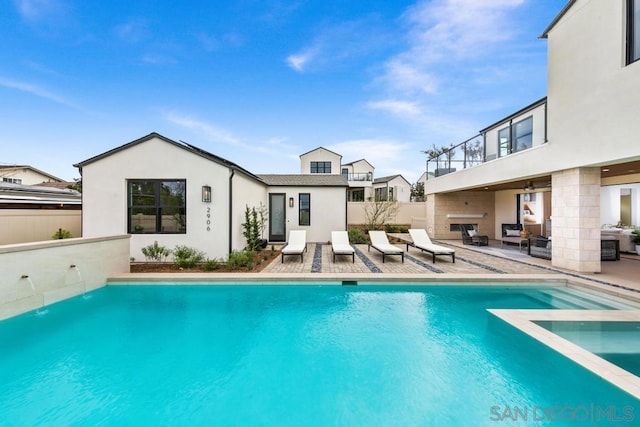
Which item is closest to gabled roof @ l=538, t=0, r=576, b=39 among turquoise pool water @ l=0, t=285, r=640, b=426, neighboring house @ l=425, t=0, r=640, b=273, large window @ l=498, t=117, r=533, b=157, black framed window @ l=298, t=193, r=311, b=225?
neighboring house @ l=425, t=0, r=640, b=273

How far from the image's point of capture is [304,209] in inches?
574

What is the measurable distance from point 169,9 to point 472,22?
1259 centimetres

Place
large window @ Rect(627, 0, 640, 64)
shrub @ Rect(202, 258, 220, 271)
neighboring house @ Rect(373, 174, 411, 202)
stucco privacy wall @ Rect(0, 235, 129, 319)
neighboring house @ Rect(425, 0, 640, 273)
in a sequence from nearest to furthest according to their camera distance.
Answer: stucco privacy wall @ Rect(0, 235, 129, 319) → large window @ Rect(627, 0, 640, 64) → neighboring house @ Rect(425, 0, 640, 273) → shrub @ Rect(202, 258, 220, 271) → neighboring house @ Rect(373, 174, 411, 202)

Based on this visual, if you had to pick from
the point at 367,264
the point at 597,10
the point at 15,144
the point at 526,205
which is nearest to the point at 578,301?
the point at 367,264

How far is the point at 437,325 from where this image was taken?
5.20m

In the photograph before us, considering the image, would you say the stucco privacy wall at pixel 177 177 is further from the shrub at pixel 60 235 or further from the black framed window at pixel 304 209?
the black framed window at pixel 304 209

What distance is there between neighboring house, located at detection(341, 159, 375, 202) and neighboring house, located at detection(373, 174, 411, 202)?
1.58 m

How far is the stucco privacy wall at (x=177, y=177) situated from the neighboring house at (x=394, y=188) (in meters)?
29.2

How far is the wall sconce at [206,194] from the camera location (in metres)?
8.96

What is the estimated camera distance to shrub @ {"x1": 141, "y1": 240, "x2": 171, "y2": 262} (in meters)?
8.90

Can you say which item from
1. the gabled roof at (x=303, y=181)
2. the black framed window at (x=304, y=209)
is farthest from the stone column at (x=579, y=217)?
the black framed window at (x=304, y=209)

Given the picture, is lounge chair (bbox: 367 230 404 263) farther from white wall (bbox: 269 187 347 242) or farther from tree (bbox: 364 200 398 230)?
tree (bbox: 364 200 398 230)

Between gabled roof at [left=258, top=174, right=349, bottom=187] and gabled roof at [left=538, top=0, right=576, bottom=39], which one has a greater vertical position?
gabled roof at [left=538, top=0, right=576, bottom=39]

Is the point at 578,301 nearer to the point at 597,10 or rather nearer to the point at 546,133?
the point at 546,133
